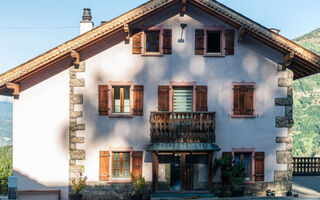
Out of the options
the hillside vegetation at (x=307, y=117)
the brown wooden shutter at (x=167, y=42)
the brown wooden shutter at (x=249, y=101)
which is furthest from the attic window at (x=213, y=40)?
the hillside vegetation at (x=307, y=117)

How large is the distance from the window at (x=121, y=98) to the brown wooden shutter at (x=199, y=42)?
362cm

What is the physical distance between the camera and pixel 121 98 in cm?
1276

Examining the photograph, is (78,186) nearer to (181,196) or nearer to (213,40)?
(181,196)

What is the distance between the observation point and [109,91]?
41.3 feet

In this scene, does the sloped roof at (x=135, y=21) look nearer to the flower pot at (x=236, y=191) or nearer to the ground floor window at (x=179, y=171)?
the ground floor window at (x=179, y=171)

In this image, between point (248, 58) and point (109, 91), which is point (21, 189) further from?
point (248, 58)

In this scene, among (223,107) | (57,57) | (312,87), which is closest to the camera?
(57,57)

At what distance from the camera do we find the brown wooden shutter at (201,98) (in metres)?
12.7

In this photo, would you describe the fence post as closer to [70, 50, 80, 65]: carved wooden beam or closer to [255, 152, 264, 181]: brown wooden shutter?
[70, 50, 80, 65]: carved wooden beam

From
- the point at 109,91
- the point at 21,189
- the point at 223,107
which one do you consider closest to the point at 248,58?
the point at 223,107

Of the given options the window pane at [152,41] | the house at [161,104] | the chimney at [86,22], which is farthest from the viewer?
the chimney at [86,22]

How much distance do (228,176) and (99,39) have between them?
8.34 m

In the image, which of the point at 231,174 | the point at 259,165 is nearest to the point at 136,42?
the point at 231,174

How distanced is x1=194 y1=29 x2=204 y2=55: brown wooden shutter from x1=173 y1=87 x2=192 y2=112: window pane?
175 cm
